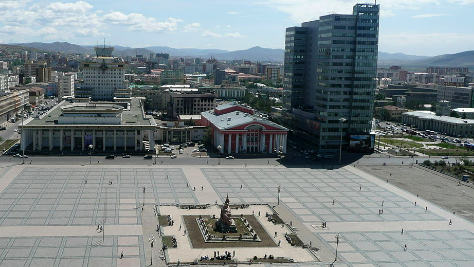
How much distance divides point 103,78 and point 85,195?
97.9 m

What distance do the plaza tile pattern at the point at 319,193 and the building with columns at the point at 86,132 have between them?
23.7 meters

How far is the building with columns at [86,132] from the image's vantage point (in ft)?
352

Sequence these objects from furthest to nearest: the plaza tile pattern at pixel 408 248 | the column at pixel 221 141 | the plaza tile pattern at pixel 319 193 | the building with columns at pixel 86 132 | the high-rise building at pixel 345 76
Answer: the high-rise building at pixel 345 76, the column at pixel 221 141, the building with columns at pixel 86 132, the plaza tile pattern at pixel 319 193, the plaza tile pattern at pixel 408 248

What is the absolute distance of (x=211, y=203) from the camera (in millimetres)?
73750

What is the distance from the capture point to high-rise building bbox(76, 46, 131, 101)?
165 metres

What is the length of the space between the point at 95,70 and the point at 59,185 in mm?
90855

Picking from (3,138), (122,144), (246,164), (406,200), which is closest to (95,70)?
(3,138)

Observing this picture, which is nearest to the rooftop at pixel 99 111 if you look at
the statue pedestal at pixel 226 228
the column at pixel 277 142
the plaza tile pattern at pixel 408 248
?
the column at pixel 277 142

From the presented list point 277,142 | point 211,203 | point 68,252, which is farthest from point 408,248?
point 277,142

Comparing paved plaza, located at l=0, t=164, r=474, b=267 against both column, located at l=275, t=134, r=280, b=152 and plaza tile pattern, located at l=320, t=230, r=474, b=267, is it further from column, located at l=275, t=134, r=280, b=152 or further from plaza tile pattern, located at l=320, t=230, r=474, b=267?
column, located at l=275, t=134, r=280, b=152

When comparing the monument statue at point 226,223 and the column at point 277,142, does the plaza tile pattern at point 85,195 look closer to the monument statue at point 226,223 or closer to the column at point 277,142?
the monument statue at point 226,223

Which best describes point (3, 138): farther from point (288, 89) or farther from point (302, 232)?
point (302, 232)

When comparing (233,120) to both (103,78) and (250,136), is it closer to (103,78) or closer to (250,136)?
(250,136)

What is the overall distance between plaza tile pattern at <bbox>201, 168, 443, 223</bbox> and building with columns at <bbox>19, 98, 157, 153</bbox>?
2373 cm
